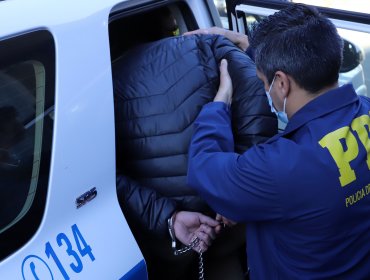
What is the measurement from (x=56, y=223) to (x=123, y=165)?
424mm

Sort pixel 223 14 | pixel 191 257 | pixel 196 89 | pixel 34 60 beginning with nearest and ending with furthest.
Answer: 1. pixel 34 60
2. pixel 196 89
3. pixel 191 257
4. pixel 223 14

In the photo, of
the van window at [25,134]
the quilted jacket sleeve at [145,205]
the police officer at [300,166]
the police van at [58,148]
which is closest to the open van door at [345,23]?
the police officer at [300,166]

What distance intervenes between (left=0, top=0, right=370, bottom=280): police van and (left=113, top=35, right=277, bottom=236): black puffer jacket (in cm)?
13

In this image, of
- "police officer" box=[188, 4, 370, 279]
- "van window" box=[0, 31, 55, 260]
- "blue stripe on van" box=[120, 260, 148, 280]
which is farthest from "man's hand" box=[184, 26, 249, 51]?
→ "blue stripe on van" box=[120, 260, 148, 280]

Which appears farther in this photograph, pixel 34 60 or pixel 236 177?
pixel 236 177

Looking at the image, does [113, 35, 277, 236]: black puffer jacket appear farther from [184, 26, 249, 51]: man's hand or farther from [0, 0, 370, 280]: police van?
[184, 26, 249, 51]: man's hand

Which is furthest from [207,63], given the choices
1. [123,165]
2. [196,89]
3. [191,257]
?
[191,257]

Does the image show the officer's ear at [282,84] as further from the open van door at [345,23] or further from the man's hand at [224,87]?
the open van door at [345,23]

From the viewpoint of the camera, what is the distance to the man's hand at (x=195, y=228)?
5.39 ft

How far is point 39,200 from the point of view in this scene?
51.3 inches

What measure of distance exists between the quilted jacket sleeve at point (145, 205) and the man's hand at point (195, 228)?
0.05 m

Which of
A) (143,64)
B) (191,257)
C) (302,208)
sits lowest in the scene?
(191,257)

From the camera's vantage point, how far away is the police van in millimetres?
1247

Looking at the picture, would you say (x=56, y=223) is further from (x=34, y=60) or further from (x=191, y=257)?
(x=191, y=257)
